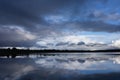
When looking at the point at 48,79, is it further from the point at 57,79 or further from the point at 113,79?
the point at 113,79

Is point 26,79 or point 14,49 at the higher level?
point 14,49

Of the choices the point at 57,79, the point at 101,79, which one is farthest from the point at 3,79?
the point at 101,79

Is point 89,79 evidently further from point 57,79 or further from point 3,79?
point 3,79

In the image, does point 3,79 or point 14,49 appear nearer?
point 3,79

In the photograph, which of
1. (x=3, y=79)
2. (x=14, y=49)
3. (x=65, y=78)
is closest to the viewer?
(x=3, y=79)

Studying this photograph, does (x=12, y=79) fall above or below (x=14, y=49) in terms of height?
below

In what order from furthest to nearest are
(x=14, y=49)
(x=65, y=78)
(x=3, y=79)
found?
(x=14, y=49)
(x=65, y=78)
(x=3, y=79)

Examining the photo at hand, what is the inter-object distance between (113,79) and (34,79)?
790 cm

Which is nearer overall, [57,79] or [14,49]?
[57,79]

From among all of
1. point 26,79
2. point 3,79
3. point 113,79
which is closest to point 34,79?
point 26,79

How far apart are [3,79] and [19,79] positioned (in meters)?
1.52

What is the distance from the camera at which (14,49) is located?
141625 mm

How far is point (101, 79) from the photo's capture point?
26.7 meters

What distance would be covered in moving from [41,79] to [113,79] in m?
7.21
